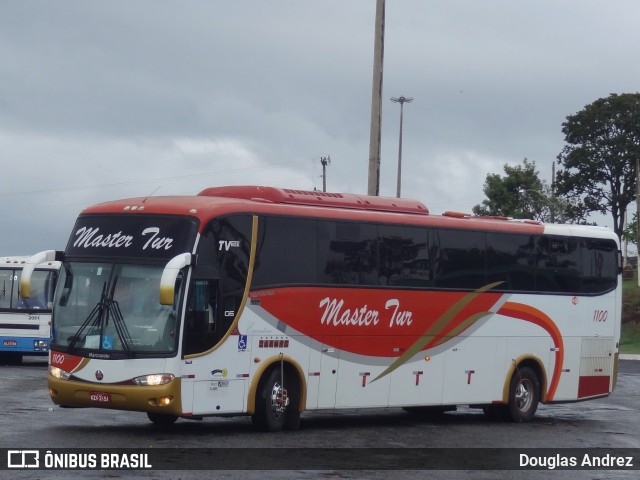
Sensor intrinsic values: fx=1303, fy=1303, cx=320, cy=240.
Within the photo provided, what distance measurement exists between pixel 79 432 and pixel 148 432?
1047 millimetres

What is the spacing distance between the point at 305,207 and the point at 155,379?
12.8ft

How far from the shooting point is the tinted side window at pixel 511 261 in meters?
22.5

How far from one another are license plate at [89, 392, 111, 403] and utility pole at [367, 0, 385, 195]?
36.0 ft

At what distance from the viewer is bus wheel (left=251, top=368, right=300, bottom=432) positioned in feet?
60.4

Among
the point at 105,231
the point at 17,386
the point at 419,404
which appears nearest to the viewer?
the point at 105,231

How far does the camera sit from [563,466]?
52.5 feet

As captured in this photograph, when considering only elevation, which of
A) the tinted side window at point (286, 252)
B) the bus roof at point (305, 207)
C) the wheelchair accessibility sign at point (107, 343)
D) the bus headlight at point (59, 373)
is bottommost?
the bus headlight at point (59, 373)

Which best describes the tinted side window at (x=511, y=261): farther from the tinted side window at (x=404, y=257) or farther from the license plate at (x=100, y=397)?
the license plate at (x=100, y=397)

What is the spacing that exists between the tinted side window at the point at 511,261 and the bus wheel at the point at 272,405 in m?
5.12

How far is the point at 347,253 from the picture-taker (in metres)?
19.9

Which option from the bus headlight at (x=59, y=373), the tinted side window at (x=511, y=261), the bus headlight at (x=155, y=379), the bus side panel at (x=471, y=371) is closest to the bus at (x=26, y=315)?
the tinted side window at (x=511, y=261)

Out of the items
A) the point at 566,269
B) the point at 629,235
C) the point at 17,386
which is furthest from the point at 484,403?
the point at 629,235

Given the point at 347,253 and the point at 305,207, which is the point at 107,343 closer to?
the point at 305,207

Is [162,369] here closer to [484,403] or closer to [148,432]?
[148,432]
